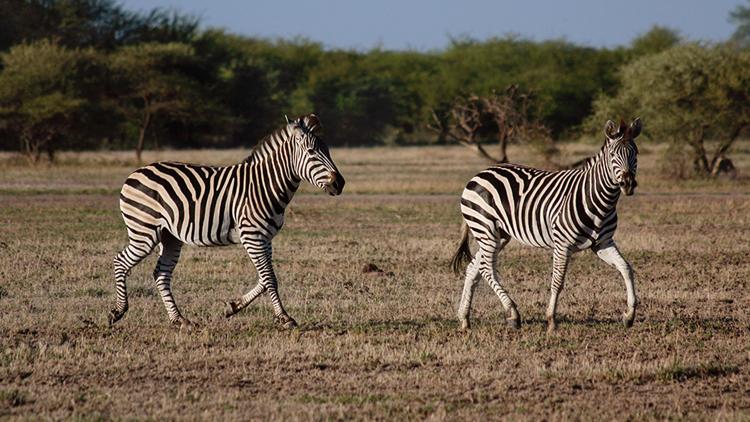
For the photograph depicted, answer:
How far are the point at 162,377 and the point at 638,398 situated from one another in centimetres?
337

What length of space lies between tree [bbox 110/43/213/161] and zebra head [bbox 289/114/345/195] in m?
39.3

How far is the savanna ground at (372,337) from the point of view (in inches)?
299

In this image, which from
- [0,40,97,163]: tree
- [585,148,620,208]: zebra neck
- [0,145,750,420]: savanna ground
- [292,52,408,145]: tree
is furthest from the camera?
[292,52,408,145]: tree

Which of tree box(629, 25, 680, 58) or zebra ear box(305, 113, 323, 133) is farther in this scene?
tree box(629, 25, 680, 58)

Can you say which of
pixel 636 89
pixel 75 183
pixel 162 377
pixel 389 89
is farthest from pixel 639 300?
pixel 389 89

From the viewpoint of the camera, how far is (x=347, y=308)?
11648 millimetres

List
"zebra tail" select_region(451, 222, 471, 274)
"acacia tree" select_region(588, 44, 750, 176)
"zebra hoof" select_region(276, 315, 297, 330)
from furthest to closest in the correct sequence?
"acacia tree" select_region(588, 44, 750, 176) < "zebra tail" select_region(451, 222, 471, 274) < "zebra hoof" select_region(276, 315, 297, 330)

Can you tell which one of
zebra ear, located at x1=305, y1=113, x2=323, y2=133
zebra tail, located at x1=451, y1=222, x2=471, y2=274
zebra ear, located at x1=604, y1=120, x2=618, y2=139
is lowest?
zebra tail, located at x1=451, y1=222, x2=471, y2=274

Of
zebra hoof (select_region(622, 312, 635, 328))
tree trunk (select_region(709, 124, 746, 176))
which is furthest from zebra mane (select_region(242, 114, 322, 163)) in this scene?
tree trunk (select_region(709, 124, 746, 176))

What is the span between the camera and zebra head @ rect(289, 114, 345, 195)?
10328mm

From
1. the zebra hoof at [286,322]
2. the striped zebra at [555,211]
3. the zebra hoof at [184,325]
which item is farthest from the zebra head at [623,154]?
the zebra hoof at [184,325]

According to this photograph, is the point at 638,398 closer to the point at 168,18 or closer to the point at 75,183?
the point at 75,183

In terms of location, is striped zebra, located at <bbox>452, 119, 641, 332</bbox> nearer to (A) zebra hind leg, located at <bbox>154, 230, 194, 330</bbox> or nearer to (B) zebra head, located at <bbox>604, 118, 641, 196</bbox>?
(B) zebra head, located at <bbox>604, 118, 641, 196</bbox>

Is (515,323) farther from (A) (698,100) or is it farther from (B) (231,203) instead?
(A) (698,100)
